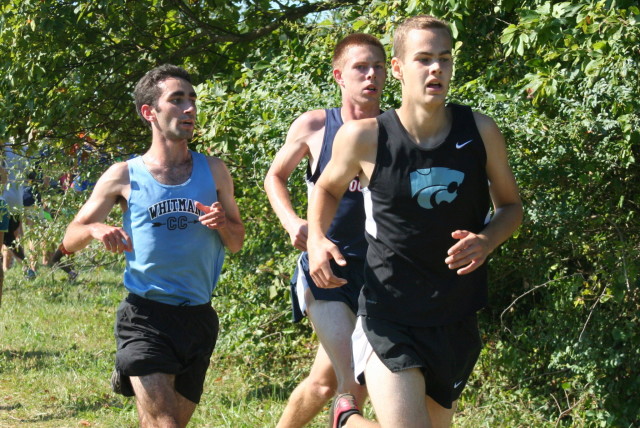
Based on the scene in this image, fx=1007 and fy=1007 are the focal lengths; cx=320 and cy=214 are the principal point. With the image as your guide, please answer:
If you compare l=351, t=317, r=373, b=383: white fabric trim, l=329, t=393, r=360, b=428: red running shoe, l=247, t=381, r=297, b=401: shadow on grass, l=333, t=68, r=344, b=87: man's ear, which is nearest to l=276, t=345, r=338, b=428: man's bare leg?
l=329, t=393, r=360, b=428: red running shoe

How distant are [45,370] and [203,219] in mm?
4027

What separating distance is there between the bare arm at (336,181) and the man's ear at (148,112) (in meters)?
1.29

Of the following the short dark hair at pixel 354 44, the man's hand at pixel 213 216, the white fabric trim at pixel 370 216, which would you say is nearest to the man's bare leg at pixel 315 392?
the man's hand at pixel 213 216

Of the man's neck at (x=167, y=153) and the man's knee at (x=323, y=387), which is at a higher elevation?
the man's neck at (x=167, y=153)

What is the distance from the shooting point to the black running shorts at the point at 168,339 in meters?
4.38

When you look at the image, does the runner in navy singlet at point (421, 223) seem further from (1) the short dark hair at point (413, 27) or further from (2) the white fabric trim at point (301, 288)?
(2) the white fabric trim at point (301, 288)

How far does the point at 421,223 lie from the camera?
3566 millimetres

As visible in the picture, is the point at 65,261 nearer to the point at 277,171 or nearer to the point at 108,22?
the point at 108,22

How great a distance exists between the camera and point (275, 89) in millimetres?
6426

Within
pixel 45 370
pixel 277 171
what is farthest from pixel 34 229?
pixel 277 171

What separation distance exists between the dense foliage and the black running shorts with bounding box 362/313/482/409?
1479 millimetres

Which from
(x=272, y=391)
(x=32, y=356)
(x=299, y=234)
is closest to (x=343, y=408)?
(x=299, y=234)

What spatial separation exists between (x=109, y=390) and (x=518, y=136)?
12.1 feet

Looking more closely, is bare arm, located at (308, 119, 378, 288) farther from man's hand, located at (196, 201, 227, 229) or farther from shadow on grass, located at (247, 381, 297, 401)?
shadow on grass, located at (247, 381, 297, 401)
